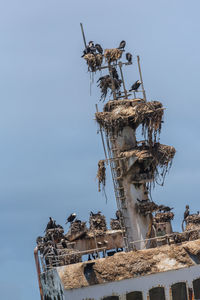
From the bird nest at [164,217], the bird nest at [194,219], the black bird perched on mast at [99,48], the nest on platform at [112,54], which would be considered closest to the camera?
the bird nest at [194,219]

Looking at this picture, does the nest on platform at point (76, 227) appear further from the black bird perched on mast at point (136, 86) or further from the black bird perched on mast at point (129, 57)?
the black bird perched on mast at point (129, 57)

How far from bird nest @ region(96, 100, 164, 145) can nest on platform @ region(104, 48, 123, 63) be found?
14.4 ft

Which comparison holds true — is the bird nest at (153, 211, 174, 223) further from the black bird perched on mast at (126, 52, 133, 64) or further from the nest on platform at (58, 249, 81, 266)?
the black bird perched on mast at (126, 52, 133, 64)

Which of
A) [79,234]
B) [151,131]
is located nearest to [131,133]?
[151,131]

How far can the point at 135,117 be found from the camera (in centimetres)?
4712

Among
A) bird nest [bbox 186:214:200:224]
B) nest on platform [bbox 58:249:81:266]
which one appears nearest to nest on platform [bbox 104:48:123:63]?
bird nest [bbox 186:214:200:224]

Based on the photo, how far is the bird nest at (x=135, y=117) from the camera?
47156 mm

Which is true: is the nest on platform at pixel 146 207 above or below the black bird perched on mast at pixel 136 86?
below

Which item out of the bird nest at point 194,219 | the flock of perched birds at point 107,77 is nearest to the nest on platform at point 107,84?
the flock of perched birds at point 107,77

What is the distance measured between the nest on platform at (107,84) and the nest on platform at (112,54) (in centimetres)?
126

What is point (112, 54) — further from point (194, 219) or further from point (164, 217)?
point (194, 219)

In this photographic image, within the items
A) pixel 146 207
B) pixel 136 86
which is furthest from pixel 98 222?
pixel 136 86

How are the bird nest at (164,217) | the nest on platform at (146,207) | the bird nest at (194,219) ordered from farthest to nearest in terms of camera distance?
1. the bird nest at (164,217)
2. the nest on platform at (146,207)
3. the bird nest at (194,219)

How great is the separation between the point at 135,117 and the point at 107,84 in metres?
5.23
